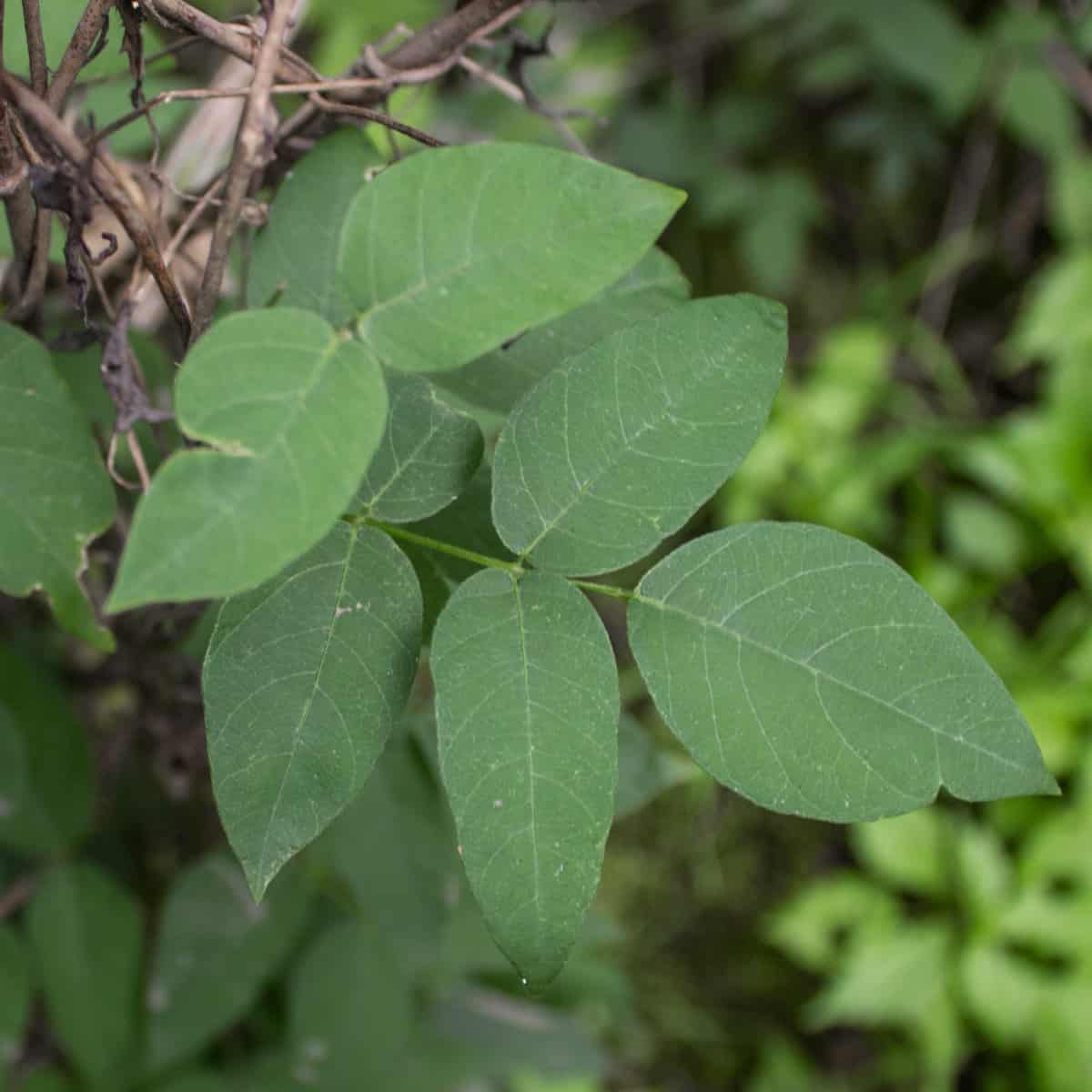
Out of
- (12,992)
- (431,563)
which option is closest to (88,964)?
(12,992)

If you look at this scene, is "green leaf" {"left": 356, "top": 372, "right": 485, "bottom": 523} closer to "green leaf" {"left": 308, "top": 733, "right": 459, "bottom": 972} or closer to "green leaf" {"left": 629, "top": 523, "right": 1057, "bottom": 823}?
"green leaf" {"left": 629, "top": 523, "right": 1057, "bottom": 823}

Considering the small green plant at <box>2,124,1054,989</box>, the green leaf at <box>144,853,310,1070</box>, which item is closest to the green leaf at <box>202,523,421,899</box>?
the small green plant at <box>2,124,1054,989</box>

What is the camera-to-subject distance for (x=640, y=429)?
0.45 metres

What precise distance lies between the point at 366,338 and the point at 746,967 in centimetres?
186

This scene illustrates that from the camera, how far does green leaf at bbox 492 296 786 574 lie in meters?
0.45

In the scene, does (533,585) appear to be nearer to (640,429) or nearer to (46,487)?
(640,429)

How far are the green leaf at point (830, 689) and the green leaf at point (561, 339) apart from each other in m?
0.16

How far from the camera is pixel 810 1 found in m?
2.03

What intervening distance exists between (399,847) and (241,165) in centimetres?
58

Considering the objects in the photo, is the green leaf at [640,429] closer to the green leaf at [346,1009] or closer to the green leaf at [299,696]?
the green leaf at [299,696]

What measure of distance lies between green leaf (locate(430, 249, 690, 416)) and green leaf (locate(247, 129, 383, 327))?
8 centimetres

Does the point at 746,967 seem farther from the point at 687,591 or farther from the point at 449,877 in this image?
the point at 687,591

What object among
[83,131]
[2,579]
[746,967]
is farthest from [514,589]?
[746,967]

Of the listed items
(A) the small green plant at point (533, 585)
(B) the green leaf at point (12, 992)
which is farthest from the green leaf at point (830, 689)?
(B) the green leaf at point (12, 992)
